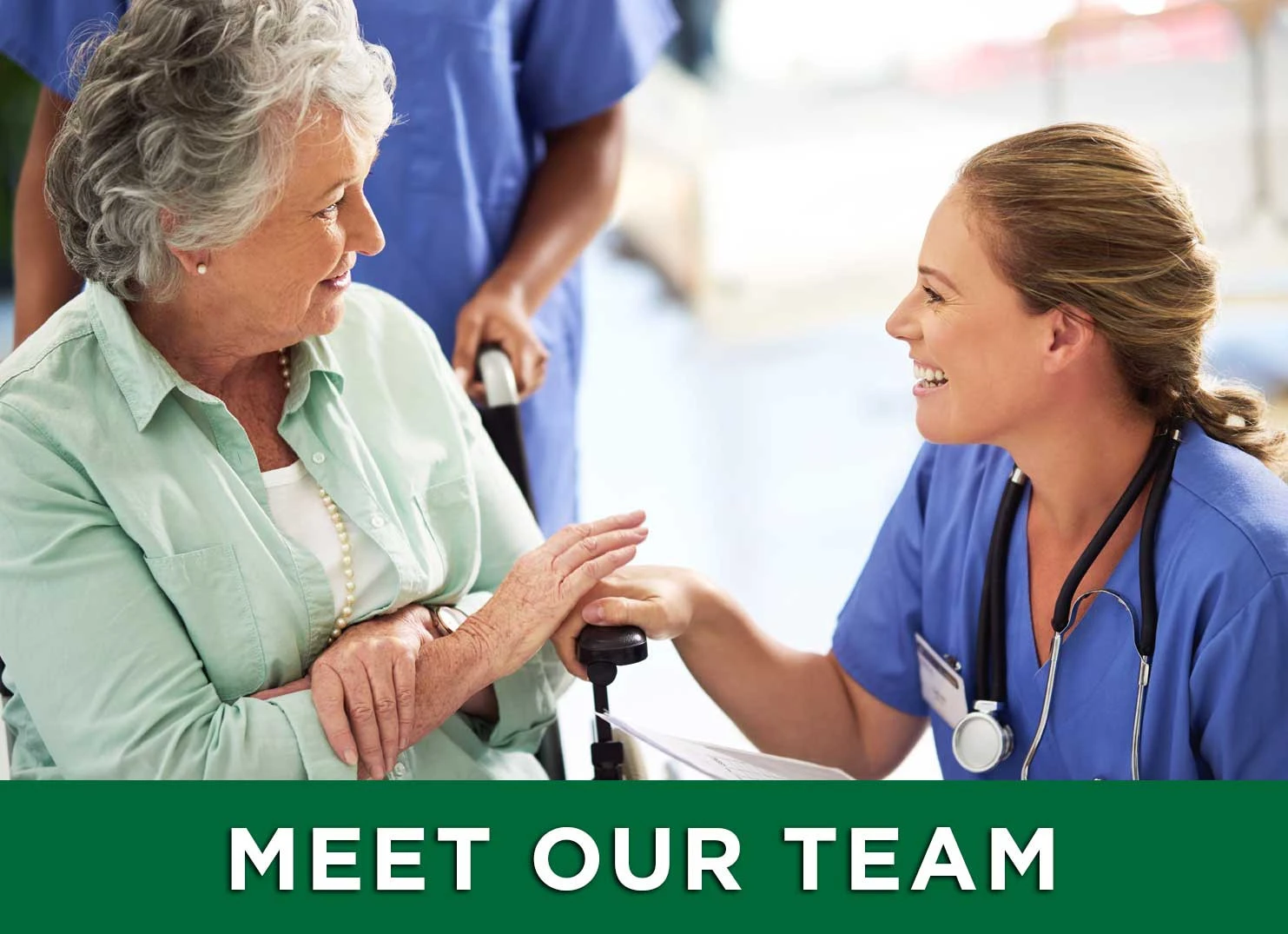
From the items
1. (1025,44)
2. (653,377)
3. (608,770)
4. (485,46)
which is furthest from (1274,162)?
(608,770)

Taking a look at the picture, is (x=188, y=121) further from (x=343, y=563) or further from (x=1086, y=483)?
(x=1086, y=483)

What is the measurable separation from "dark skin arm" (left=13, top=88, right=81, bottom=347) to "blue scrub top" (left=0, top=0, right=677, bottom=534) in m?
0.09

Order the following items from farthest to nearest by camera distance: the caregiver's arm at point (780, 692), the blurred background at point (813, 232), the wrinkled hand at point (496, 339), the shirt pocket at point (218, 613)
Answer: the blurred background at point (813, 232) → the wrinkled hand at point (496, 339) → the caregiver's arm at point (780, 692) → the shirt pocket at point (218, 613)

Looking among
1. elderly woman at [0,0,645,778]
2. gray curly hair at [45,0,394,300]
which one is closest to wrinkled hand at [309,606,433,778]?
elderly woman at [0,0,645,778]

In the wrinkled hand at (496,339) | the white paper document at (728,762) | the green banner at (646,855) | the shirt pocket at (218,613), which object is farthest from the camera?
the wrinkled hand at (496,339)

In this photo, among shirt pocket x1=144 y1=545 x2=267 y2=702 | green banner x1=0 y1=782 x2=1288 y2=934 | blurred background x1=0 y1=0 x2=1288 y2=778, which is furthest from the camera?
blurred background x1=0 y1=0 x2=1288 y2=778

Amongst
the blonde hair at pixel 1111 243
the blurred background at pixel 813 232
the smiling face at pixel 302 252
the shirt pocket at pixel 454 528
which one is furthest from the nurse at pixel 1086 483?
the blurred background at pixel 813 232

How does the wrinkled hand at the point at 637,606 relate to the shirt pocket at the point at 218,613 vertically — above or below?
below

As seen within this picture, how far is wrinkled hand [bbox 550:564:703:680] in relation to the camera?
5.32 feet

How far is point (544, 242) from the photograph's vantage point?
210cm

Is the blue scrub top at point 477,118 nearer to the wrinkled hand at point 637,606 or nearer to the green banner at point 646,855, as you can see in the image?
the wrinkled hand at point 637,606

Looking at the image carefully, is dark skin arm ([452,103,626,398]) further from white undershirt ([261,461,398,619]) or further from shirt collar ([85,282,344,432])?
shirt collar ([85,282,344,432])

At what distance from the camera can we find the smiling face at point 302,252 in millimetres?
1415

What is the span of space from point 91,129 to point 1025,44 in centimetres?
587
